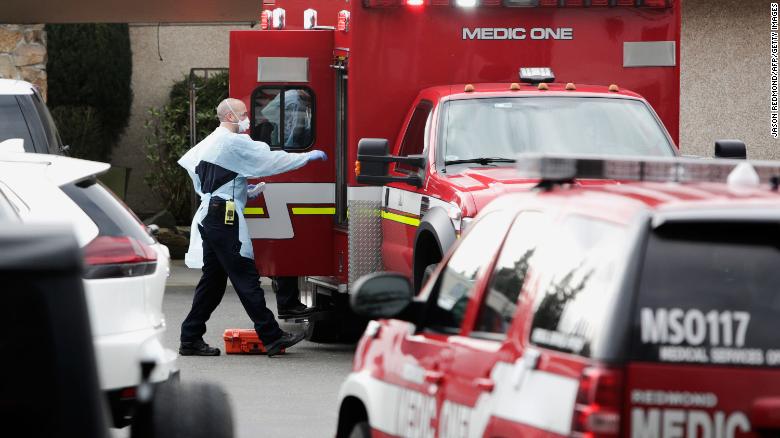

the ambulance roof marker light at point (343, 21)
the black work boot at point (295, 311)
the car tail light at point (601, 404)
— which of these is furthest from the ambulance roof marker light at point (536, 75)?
the car tail light at point (601, 404)

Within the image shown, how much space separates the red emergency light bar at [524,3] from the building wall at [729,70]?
294 inches

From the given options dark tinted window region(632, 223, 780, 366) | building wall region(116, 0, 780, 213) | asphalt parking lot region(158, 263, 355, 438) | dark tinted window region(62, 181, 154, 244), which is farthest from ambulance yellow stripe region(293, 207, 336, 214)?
dark tinted window region(632, 223, 780, 366)

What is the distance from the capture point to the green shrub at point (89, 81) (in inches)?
918

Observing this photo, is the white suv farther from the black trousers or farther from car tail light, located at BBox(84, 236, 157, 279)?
the black trousers

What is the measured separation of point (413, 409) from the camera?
560 centimetres

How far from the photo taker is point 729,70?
786 inches

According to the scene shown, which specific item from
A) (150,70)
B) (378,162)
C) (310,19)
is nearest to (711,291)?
(378,162)

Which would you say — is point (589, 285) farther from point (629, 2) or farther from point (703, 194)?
point (629, 2)

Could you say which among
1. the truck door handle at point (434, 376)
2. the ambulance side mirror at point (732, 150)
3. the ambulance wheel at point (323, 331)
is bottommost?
the ambulance wheel at point (323, 331)

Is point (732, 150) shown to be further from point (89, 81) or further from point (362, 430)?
point (89, 81)

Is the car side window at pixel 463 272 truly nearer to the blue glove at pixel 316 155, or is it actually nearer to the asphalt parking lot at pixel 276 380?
the asphalt parking lot at pixel 276 380

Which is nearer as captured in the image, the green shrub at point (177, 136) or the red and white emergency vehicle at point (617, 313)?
the red and white emergency vehicle at point (617, 313)

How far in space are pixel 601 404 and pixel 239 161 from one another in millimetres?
8316

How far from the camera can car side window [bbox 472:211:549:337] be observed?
506cm
